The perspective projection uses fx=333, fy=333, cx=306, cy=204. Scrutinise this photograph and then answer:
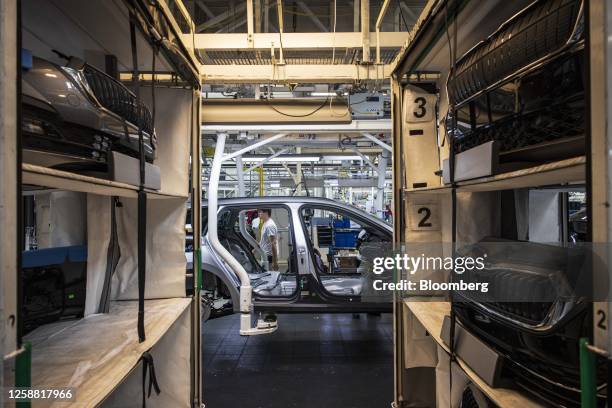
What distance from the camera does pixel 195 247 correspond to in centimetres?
221

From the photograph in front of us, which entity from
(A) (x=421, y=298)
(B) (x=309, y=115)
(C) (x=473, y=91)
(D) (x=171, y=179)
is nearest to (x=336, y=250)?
(B) (x=309, y=115)

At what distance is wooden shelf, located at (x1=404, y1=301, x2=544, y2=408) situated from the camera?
1.04 meters

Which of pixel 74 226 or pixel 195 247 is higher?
pixel 74 226

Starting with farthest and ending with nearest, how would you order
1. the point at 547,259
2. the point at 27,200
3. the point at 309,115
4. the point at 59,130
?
the point at 309,115 → the point at 27,200 → the point at 547,259 → the point at 59,130

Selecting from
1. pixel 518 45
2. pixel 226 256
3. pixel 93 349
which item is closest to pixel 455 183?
pixel 518 45

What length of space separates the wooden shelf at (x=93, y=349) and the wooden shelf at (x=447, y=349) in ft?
3.96

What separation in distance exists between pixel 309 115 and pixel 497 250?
200cm

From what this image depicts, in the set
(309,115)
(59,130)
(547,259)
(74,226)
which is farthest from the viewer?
(309,115)

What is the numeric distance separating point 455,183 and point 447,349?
0.72 metres

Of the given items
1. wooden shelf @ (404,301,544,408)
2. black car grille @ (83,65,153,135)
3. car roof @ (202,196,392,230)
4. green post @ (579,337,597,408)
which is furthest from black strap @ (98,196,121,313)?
car roof @ (202,196,392,230)

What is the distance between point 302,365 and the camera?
128 inches

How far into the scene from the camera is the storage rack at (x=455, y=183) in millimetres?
714

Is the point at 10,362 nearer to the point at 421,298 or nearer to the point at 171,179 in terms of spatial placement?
the point at 171,179

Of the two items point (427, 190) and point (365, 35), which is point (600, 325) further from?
point (365, 35)
